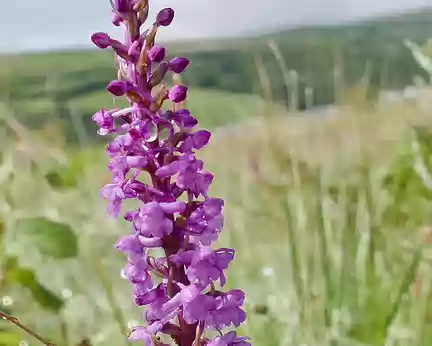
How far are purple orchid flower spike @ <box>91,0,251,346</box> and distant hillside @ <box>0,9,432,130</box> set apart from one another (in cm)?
92

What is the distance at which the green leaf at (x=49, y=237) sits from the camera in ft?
3.52

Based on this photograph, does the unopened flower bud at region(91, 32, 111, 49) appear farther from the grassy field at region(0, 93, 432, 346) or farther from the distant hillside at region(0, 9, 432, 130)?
the distant hillside at region(0, 9, 432, 130)

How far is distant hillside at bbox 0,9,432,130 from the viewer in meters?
1.68

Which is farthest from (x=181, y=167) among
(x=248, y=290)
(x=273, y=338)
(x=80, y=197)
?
(x=80, y=197)

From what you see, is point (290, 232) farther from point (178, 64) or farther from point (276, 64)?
point (276, 64)

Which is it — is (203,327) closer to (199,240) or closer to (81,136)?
(199,240)

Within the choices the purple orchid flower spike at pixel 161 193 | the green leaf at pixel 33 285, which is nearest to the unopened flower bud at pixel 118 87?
the purple orchid flower spike at pixel 161 193

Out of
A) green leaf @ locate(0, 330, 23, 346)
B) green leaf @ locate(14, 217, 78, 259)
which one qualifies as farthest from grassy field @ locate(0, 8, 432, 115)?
green leaf @ locate(0, 330, 23, 346)

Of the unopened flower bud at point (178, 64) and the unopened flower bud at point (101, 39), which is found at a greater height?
the unopened flower bud at point (101, 39)

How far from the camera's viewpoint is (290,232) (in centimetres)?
95

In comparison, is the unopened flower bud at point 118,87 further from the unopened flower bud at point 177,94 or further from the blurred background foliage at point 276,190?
the blurred background foliage at point 276,190

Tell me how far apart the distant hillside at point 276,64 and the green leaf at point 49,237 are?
45 cm

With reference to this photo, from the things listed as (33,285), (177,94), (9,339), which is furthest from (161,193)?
(33,285)

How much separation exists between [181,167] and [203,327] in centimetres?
9
